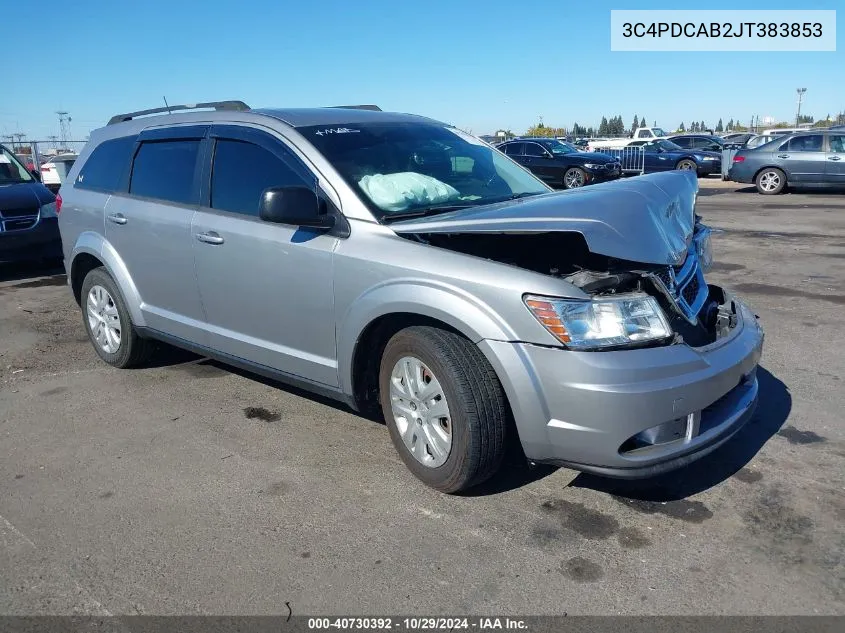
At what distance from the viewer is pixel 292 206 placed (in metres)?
3.67

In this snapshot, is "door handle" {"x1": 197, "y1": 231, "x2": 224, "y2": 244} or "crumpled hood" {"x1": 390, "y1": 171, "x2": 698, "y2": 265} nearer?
"crumpled hood" {"x1": 390, "y1": 171, "x2": 698, "y2": 265}

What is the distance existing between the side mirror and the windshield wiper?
33cm

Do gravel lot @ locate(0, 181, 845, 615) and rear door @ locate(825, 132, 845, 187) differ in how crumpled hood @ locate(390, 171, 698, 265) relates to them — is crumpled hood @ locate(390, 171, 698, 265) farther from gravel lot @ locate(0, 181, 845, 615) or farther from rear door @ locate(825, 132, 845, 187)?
rear door @ locate(825, 132, 845, 187)

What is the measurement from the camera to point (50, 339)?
6566 mm

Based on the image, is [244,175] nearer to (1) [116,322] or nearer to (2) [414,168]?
(2) [414,168]

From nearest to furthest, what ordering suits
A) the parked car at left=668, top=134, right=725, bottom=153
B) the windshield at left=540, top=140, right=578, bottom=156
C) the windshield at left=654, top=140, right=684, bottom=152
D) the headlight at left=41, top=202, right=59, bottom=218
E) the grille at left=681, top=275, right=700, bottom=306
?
the grille at left=681, top=275, right=700, bottom=306 < the headlight at left=41, top=202, right=59, bottom=218 < the windshield at left=540, top=140, right=578, bottom=156 < the windshield at left=654, top=140, right=684, bottom=152 < the parked car at left=668, top=134, right=725, bottom=153

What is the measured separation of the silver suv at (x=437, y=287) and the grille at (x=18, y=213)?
4.79m

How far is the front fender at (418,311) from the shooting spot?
3.17 m

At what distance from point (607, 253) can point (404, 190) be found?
134 centimetres

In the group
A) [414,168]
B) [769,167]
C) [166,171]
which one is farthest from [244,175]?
[769,167]

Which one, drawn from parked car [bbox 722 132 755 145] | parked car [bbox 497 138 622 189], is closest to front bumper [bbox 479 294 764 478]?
parked car [bbox 497 138 622 189]

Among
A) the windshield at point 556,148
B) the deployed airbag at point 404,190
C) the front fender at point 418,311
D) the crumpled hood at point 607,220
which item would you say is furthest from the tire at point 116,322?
the windshield at point 556,148

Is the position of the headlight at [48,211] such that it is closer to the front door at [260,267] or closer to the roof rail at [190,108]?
the roof rail at [190,108]

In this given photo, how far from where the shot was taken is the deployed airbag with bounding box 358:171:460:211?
3.92 m
